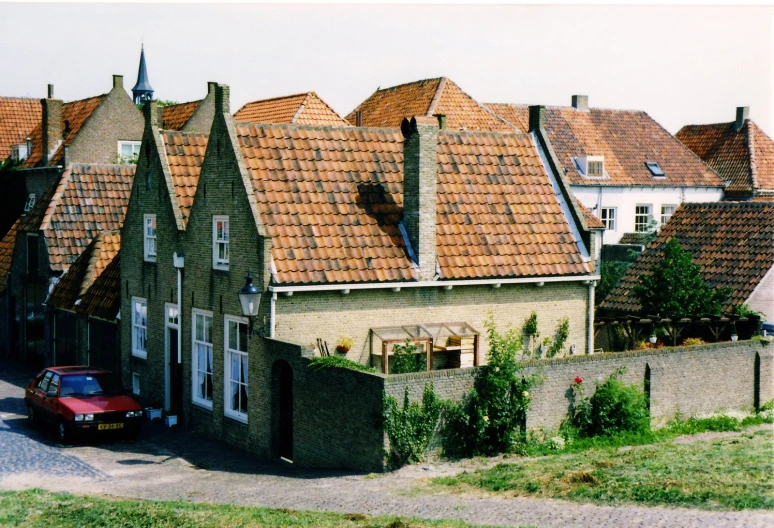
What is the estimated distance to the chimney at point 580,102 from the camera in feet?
175

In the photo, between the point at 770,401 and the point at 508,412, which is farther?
the point at 770,401

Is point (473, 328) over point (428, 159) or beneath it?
beneath

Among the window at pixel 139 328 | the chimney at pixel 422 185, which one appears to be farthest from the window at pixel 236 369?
the window at pixel 139 328

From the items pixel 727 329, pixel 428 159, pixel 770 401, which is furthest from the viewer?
pixel 727 329

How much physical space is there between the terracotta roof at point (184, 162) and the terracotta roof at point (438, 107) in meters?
15.8

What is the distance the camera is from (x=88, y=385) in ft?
76.2

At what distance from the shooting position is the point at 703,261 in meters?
30.1

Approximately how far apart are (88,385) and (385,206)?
27.3 feet

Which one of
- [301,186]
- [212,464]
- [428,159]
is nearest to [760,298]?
[428,159]

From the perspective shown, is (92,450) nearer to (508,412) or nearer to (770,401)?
(508,412)

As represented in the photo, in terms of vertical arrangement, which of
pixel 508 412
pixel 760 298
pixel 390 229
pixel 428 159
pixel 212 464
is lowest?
pixel 212 464

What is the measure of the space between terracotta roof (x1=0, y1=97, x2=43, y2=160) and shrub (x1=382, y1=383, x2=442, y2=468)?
37338 millimetres

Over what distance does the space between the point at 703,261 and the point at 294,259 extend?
49.3 ft

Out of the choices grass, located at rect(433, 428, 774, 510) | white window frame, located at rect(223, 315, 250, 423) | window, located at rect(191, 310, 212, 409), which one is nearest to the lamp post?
white window frame, located at rect(223, 315, 250, 423)
